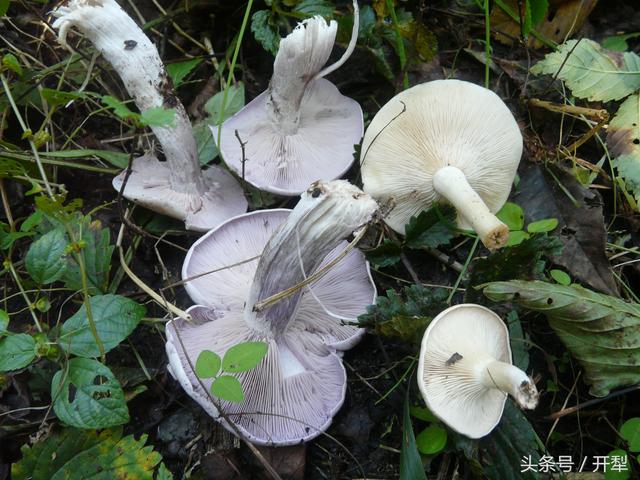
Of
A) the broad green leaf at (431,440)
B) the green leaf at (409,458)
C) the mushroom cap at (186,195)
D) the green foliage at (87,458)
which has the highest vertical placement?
the mushroom cap at (186,195)

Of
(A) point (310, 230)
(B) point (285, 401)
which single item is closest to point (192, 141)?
(A) point (310, 230)

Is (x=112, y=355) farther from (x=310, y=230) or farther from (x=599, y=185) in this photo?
(x=599, y=185)

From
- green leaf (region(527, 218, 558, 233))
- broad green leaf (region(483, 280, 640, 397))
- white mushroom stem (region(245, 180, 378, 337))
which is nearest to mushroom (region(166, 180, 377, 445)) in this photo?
white mushroom stem (region(245, 180, 378, 337))

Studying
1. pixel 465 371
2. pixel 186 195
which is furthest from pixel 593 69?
pixel 186 195

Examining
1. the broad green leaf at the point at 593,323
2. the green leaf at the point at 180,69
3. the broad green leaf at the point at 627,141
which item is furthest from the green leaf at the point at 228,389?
the broad green leaf at the point at 627,141

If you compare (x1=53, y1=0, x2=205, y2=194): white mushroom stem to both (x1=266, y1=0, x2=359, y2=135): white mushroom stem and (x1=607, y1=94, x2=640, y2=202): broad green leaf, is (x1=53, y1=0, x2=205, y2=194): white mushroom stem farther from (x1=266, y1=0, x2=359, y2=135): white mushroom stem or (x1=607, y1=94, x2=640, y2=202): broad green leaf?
(x1=607, y1=94, x2=640, y2=202): broad green leaf

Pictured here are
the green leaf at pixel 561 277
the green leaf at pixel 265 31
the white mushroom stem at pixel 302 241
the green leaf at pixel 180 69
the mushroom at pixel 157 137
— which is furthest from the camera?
the green leaf at pixel 180 69

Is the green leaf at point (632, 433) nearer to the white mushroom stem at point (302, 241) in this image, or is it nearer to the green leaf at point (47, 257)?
the white mushroom stem at point (302, 241)
